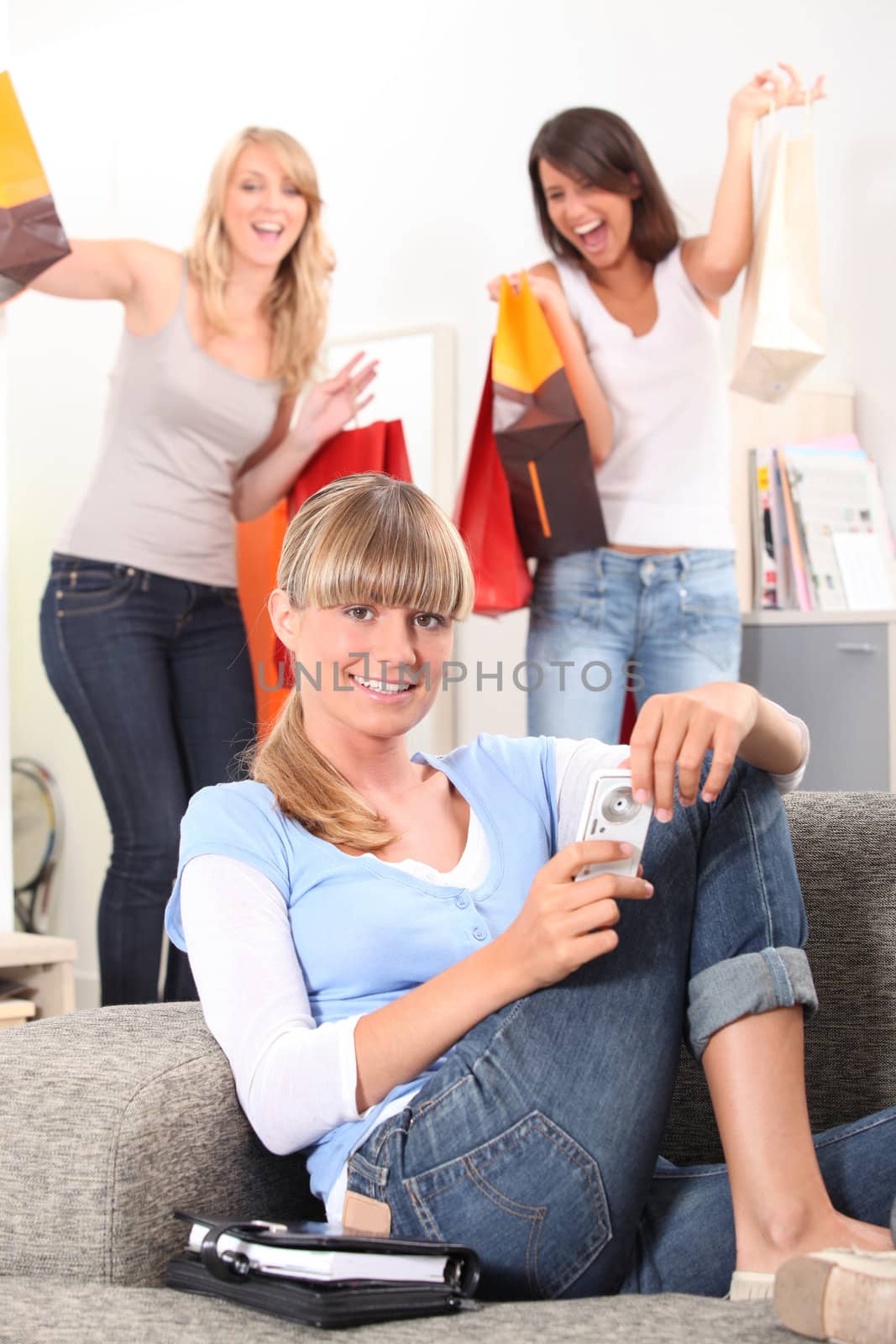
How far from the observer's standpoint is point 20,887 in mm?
4012

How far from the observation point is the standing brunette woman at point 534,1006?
1.04 meters

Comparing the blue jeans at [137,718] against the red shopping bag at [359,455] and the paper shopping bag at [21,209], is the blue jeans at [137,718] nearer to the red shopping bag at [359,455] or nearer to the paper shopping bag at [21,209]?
the red shopping bag at [359,455]

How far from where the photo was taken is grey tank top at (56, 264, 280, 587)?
7.84 feet

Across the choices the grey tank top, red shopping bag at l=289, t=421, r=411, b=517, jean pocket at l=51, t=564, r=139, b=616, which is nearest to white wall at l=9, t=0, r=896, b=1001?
red shopping bag at l=289, t=421, r=411, b=517

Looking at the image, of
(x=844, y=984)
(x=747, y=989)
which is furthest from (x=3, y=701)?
(x=747, y=989)

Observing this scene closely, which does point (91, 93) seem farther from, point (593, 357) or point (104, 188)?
point (593, 357)

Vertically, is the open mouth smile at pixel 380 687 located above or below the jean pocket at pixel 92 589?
below

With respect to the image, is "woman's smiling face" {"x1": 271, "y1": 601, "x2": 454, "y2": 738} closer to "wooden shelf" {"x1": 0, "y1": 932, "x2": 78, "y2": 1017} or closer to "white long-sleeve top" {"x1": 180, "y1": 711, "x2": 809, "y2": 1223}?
"white long-sleeve top" {"x1": 180, "y1": 711, "x2": 809, "y2": 1223}

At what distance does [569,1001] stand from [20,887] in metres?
3.22

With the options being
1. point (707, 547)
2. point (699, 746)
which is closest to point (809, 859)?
point (699, 746)

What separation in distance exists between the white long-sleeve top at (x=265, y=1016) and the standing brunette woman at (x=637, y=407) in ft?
3.79

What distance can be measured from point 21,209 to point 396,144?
145 centimetres

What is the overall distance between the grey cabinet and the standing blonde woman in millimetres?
862

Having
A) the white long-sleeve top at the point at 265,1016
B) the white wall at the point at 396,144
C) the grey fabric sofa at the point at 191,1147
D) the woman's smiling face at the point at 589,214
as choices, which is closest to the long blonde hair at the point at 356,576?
the white long-sleeve top at the point at 265,1016
